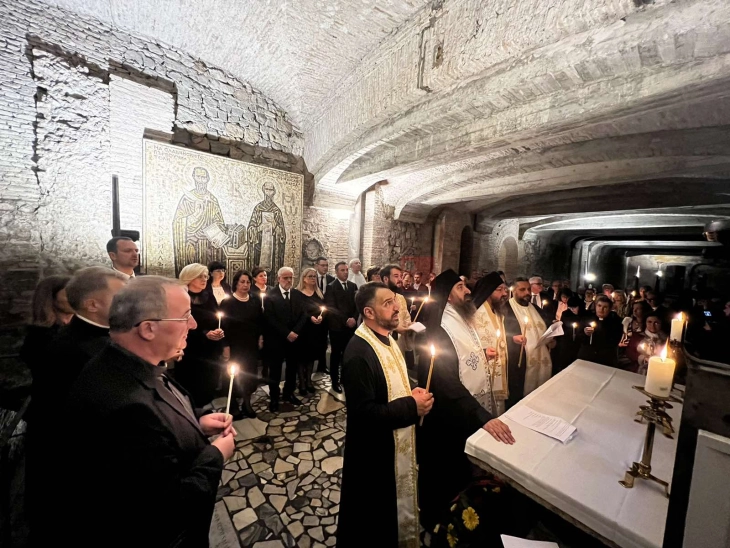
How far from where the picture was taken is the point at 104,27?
14.1ft

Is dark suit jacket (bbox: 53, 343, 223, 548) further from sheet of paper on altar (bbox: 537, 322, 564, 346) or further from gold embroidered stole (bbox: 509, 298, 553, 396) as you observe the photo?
sheet of paper on altar (bbox: 537, 322, 564, 346)

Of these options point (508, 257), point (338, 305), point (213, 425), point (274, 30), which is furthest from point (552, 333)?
point (508, 257)

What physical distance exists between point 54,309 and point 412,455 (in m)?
3.05

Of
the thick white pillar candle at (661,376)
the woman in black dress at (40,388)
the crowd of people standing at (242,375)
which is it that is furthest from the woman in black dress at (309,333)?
the thick white pillar candle at (661,376)

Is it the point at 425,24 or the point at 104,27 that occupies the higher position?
the point at 104,27

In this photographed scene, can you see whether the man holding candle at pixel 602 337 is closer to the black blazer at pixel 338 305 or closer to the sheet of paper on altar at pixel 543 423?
the sheet of paper on altar at pixel 543 423

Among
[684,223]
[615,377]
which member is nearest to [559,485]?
[615,377]

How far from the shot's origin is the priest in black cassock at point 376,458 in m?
1.92

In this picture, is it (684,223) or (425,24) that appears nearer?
(425,24)

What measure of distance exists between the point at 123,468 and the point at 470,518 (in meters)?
1.73

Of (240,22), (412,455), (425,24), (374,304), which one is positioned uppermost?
(240,22)

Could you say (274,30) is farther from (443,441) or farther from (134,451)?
(443,441)

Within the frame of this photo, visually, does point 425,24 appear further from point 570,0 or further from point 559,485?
point 559,485

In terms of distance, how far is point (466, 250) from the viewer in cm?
980
